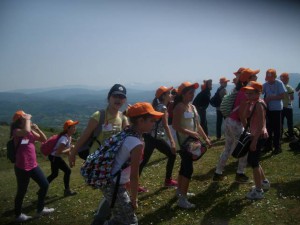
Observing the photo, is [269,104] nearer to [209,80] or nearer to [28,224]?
[209,80]

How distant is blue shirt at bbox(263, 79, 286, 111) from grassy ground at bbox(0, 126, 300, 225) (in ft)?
6.13

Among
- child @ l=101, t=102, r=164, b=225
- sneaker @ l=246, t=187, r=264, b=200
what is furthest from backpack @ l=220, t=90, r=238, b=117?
child @ l=101, t=102, r=164, b=225

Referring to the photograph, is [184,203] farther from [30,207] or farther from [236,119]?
[30,207]

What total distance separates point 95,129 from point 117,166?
1475mm

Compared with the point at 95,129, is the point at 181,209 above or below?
below

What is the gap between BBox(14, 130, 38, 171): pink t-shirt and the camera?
7562 millimetres

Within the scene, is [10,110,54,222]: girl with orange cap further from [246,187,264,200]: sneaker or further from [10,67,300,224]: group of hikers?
[246,187,264,200]: sneaker

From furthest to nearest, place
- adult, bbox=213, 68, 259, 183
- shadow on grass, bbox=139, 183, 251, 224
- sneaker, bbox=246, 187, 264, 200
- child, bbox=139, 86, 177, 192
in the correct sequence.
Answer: child, bbox=139, 86, 177, 192
adult, bbox=213, 68, 259, 183
sneaker, bbox=246, 187, 264, 200
shadow on grass, bbox=139, 183, 251, 224

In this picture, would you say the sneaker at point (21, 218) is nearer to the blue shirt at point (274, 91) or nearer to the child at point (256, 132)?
the child at point (256, 132)

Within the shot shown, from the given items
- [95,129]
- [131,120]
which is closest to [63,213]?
[95,129]

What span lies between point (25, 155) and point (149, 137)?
3311 mm

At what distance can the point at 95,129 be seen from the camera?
598 centimetres

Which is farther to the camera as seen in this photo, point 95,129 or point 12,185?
point 12,185

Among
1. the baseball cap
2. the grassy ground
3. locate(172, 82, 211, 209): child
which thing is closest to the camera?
the baseball cap
